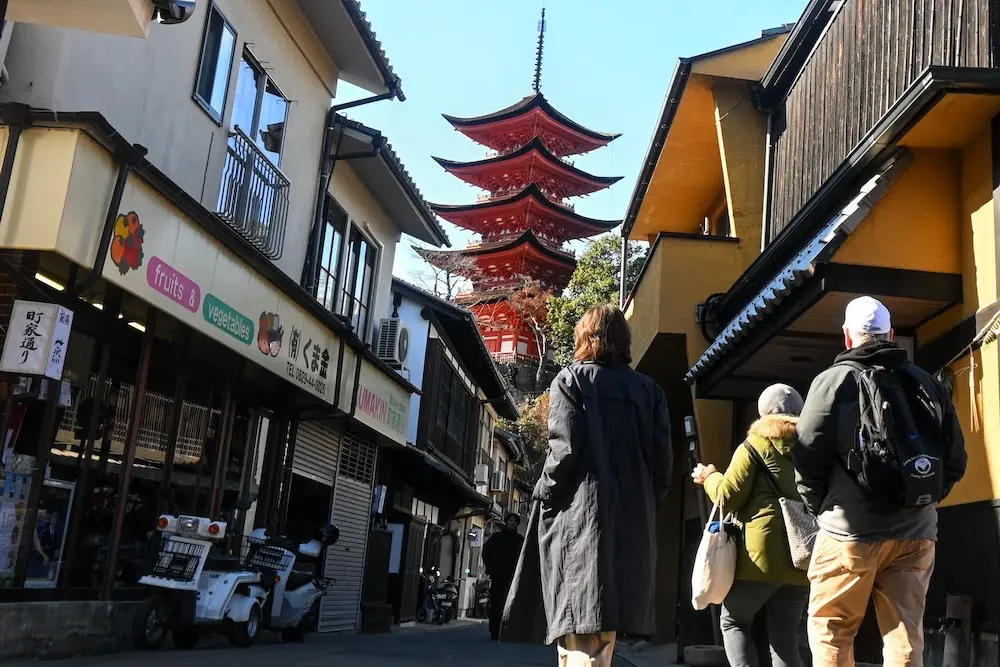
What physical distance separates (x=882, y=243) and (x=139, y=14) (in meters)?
4.99

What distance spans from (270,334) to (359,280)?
5.57 metres

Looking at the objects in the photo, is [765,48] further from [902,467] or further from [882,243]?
Answer: [902,467]

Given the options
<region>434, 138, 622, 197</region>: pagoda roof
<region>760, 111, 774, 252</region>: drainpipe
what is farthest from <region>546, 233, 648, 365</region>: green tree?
<region>760, 111, 774, 252</region>: drainpipe

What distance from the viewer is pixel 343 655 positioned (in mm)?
9242

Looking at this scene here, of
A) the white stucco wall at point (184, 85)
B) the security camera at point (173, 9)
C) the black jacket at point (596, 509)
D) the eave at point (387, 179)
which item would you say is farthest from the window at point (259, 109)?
the black jacket at point (596, 509)

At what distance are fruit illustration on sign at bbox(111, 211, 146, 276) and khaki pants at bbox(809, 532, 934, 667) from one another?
18.6 feet

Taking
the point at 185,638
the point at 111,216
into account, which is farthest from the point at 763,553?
the point at 185,638

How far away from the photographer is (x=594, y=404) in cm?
398

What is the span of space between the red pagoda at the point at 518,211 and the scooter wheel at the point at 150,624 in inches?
1525

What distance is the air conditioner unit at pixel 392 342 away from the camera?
16.8 metres

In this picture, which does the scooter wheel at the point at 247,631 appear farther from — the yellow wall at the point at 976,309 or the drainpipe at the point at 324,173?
the yellow wall at the point at 976,309

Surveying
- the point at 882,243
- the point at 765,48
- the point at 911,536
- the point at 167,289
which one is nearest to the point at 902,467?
the point at 911,536

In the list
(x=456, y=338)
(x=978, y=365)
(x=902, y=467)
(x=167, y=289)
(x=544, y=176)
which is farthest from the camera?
(x=544, y=176)

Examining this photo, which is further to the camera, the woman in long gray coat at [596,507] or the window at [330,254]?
the window at [330,254]
